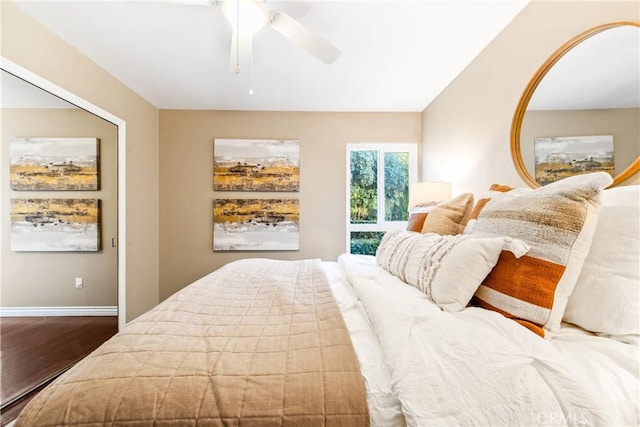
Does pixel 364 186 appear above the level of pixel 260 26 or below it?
below

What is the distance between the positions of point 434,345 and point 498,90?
1.87m

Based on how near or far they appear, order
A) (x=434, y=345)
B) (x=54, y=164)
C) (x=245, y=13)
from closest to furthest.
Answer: (x=434, y=345), (x=245, y=13), (x=54, y=164)

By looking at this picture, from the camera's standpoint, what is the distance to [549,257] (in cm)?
85

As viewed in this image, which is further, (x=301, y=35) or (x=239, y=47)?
(x=239, y=47)

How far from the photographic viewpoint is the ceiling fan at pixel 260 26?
136 cm

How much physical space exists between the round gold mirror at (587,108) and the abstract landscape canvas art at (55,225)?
3353mm

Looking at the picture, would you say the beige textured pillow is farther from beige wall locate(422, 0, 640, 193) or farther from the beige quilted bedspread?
the beige quilted bedspread

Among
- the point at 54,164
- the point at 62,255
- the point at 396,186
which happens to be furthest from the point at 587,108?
the point at 62,255

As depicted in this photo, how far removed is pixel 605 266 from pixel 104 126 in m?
3.39

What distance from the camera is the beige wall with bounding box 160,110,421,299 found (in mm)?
3146

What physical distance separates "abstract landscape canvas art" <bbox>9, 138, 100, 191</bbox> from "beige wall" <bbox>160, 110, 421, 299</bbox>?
87 cm

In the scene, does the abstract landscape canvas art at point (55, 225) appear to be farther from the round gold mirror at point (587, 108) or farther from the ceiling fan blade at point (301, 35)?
the round gold mirror at point (587, 108)

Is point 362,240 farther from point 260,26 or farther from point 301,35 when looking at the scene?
point 260,26

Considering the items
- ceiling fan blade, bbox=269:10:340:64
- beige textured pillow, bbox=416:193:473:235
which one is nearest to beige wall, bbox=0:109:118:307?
ceiling fan blade, bbox=269:10:340:64
